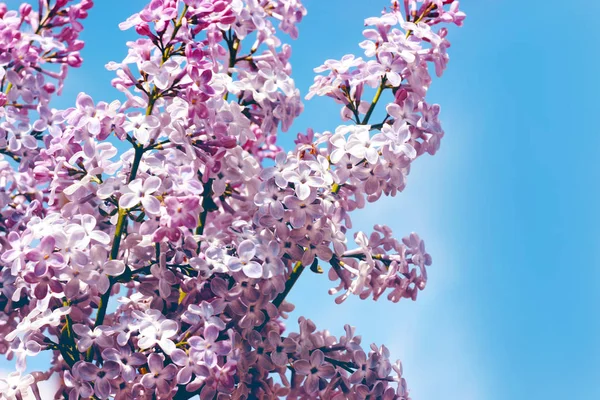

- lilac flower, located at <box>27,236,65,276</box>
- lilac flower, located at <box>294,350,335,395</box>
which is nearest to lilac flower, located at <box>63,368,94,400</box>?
lilac flower, located at <box>27,236,65,276</box>

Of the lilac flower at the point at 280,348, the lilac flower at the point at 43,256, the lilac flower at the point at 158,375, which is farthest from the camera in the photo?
the lilac flower at the point at 280,348

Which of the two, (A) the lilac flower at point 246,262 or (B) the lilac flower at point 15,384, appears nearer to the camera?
(A) the lilac flower at point 246,262

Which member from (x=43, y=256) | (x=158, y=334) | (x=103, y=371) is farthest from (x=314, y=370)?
(x=43, y=256)

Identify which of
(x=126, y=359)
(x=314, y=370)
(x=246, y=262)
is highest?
(x=246, y=262)

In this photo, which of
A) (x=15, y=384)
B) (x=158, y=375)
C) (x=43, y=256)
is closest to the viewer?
(x=43, y=256)

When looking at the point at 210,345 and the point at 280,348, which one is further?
the point at 280,348

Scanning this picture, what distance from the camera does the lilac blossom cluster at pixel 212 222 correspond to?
255 centimetres

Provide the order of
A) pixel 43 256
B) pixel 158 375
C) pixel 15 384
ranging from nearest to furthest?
pixel 43 256 < pixel 158 375 < pixel 15 384

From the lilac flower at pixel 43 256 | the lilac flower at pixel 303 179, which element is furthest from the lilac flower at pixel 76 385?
the lilac flower at pixel 303 179

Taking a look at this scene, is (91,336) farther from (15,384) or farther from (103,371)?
(15,384)

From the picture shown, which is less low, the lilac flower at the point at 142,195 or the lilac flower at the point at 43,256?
the lilac flower at the point at 142,195

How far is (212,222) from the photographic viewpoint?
3.04 meters

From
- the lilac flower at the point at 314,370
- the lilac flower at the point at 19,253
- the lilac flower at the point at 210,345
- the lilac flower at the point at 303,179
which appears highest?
the lilac flower at the point at 303,179

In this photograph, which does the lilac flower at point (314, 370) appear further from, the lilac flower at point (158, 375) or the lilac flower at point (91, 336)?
the lilac flower at point (91, 336)
